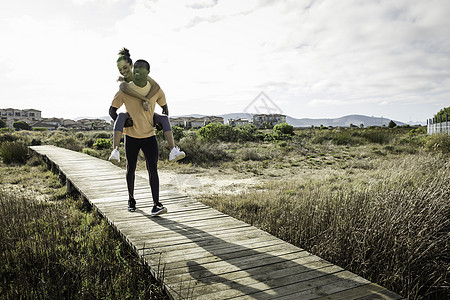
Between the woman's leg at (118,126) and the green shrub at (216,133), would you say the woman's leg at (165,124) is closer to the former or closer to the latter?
the woman's leg at (118,126)

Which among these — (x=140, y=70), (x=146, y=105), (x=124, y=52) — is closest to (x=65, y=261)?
(x=146, y=105)

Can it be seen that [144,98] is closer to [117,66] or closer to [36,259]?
[117,66]

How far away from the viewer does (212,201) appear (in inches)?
252

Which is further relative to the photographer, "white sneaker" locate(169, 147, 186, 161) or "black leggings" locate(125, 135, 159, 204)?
"black leggings" locate(125, 135, 159, 204)

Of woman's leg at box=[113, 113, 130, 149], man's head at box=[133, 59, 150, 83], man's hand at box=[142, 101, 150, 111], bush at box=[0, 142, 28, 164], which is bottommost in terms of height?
bush at box=[0, 142, 28, 164]

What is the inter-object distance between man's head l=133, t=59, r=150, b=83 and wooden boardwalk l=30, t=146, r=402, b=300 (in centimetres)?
175

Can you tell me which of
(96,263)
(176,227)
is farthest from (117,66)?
(96,263)

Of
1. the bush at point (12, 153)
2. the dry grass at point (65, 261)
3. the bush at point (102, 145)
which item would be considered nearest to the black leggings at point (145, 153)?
the dry grass at point (65, 261)

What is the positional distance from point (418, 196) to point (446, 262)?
0.95 meters

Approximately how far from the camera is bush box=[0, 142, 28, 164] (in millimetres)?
12224

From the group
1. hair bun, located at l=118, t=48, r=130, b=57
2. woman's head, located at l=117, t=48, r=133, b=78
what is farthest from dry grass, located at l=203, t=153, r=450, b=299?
hair bun, located at l=118, t=48, r=130, b=57

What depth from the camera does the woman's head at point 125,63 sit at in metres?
3.29

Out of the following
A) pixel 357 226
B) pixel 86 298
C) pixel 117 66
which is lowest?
pixel 86 298

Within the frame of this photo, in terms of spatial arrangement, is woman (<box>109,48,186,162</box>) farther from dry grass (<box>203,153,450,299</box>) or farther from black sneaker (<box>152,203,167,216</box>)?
dry grass (<box>203,153,450,299</box>)
